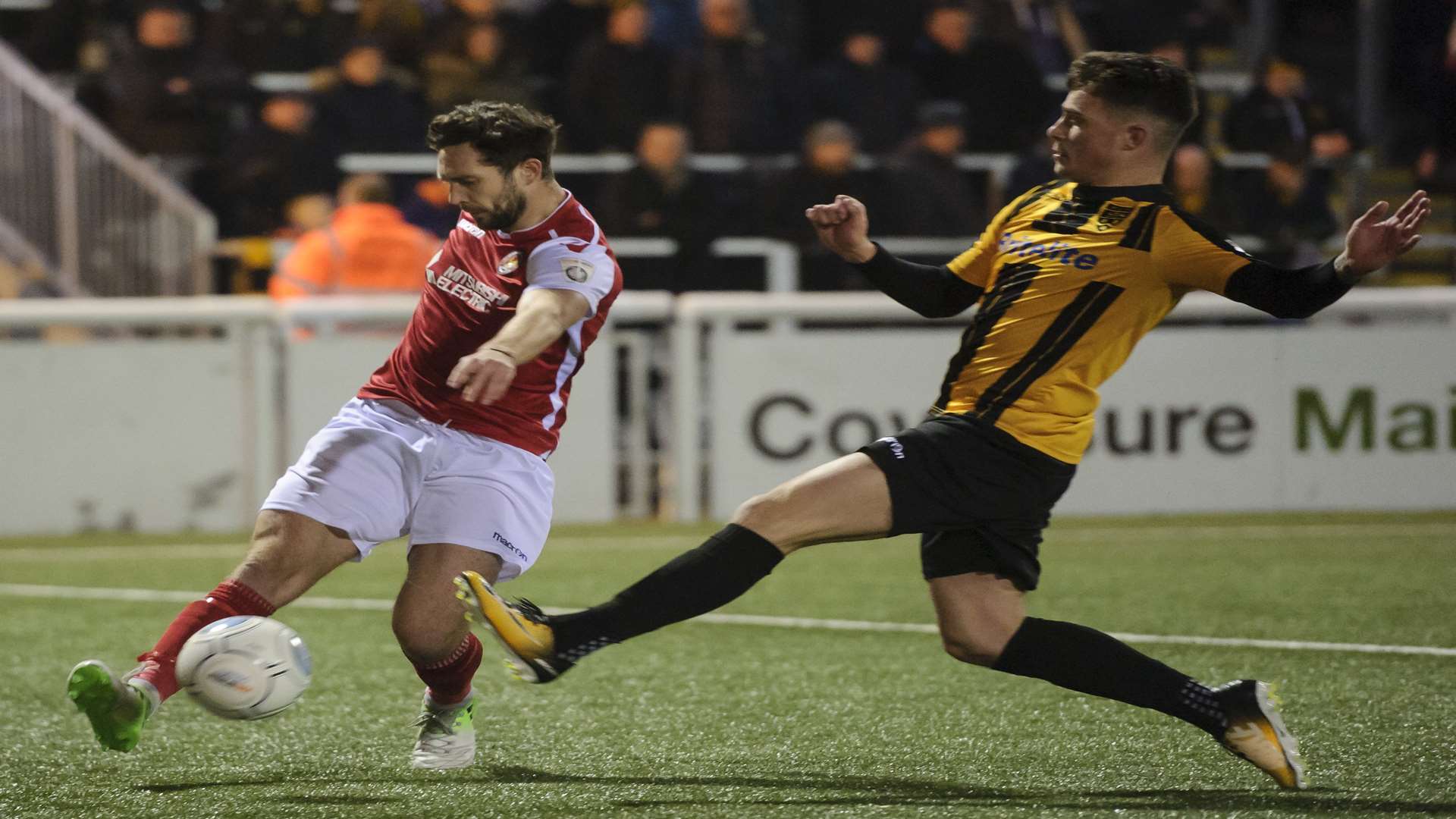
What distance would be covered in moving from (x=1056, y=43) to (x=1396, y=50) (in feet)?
10.3

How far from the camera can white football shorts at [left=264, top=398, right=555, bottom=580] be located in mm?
4234

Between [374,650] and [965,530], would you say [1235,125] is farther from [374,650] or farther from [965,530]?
[965,530]

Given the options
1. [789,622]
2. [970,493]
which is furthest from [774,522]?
[789,622]

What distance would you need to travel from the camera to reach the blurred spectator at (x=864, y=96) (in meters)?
12.4

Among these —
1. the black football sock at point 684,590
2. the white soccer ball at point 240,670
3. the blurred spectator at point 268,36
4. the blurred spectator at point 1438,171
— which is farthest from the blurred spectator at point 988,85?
the white soccer ball at point 240,670

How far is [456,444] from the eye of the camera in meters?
4.35

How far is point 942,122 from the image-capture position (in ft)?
38.7

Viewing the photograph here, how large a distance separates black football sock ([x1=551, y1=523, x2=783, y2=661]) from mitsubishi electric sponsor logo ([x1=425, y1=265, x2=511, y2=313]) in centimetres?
78

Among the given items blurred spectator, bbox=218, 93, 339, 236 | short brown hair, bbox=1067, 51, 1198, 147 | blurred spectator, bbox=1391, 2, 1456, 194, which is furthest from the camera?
blurred spectator, bbox=1391, 2, 1456, 194

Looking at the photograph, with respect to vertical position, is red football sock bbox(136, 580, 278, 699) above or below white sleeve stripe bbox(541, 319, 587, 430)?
below

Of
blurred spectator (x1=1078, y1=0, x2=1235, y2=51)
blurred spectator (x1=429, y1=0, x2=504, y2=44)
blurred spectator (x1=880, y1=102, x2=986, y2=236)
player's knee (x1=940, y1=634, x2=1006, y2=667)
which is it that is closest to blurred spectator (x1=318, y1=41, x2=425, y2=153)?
blurred spectator (x1=429, y1=0, x2=504, y2=44)

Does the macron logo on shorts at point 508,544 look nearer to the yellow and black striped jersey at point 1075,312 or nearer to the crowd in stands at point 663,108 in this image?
the yellow and black striped jersey at point 1075,312

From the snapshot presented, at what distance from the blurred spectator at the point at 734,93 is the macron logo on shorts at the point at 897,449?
325 inches

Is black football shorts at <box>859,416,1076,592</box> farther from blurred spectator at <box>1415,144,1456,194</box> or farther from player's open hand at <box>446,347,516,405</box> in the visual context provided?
blurred spectator at <box>1415,144,1456,194</box>
